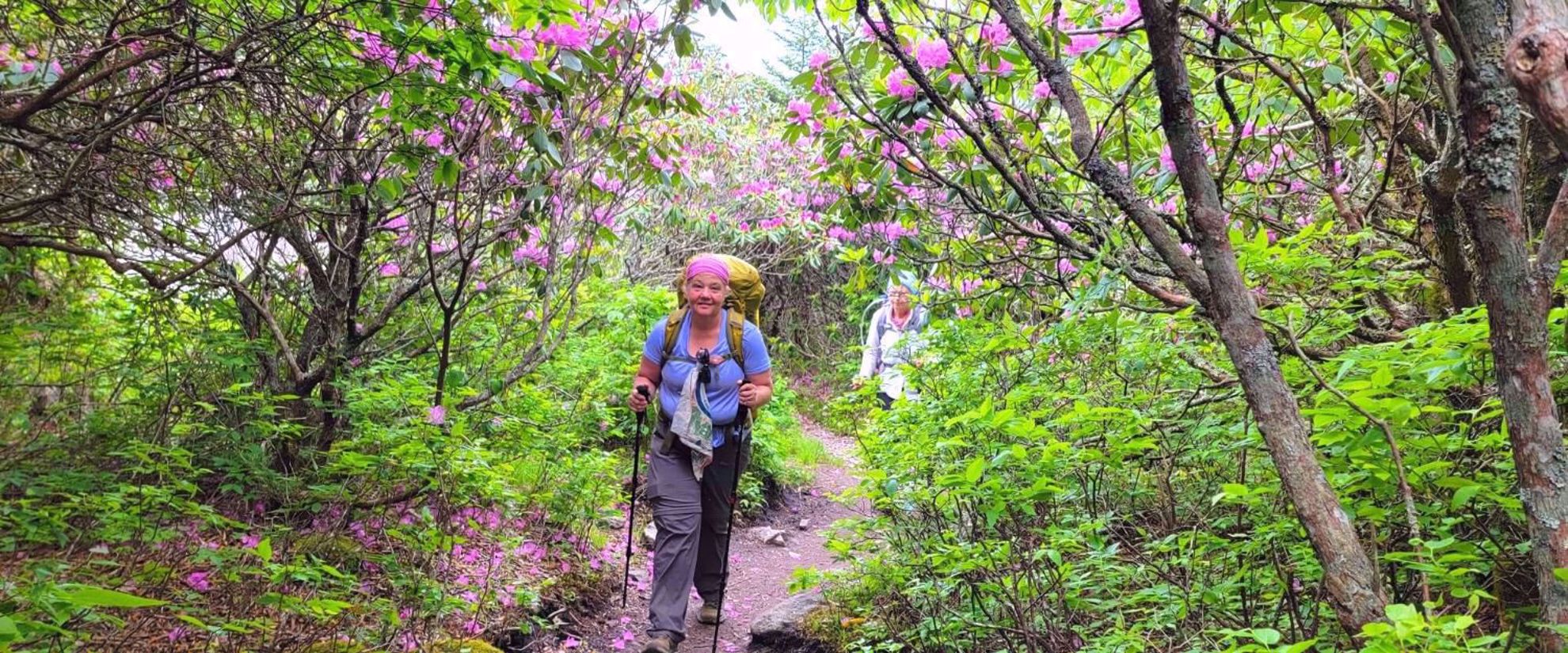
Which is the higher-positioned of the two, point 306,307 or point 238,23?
point 238,23

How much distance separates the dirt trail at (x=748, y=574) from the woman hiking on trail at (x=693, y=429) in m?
0.56

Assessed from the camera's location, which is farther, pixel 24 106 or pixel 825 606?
pixel 825 606

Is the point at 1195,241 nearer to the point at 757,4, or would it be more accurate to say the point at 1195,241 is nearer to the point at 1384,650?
the point at 1384,650

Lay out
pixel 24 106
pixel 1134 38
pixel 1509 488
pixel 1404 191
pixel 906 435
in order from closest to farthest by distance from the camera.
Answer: pixel 1509 488, pixel 24 106, pixel 1404 191, pixel 1134 38, pixel 906 435

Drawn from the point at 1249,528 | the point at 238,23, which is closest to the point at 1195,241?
the point at 1249,528

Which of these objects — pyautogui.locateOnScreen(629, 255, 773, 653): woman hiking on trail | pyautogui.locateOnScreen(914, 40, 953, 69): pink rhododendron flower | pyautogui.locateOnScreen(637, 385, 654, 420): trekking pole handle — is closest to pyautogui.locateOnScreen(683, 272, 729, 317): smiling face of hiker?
pyautogui.locateOnScreen(629, 255, 773, 653): woman hiking on trail

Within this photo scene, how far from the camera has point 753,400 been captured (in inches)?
160

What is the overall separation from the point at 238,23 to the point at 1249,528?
13.0 ft

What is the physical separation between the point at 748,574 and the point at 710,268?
288 centimetres

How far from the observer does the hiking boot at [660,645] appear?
3.68 metres

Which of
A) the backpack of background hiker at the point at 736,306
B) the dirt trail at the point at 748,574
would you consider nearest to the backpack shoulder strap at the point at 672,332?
the backpack of background hiker at the point at 736,306

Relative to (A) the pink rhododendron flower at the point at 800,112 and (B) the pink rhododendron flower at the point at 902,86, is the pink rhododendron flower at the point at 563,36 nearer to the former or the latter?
(A) the pink rhododendron flower at the point at 800,112

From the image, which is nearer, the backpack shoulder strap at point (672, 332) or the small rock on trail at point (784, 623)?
the backpack shoulder strap at point (672, 332)

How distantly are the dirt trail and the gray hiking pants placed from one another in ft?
1.46
